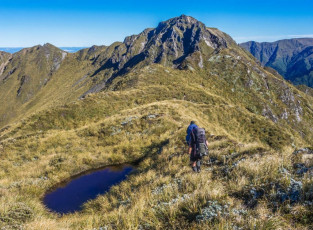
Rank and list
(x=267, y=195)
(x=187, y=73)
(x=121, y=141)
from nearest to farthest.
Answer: (x=267, y=195)
(x=121, y=141)
(x=187, y=73)

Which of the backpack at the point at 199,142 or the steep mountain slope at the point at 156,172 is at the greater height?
the backpack at the point at 199,142

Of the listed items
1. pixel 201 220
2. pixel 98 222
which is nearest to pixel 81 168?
pixel 98 222

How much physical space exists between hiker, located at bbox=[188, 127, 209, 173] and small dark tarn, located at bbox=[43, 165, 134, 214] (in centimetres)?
448

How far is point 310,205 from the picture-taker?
4.41 m

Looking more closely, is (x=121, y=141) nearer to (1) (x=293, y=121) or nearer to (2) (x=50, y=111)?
(2) (x=50, y=111)

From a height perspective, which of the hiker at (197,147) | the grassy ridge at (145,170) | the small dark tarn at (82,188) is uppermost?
the hiker at (197,147)

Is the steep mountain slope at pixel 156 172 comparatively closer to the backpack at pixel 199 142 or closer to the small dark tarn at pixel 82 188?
the small dark tarn at pixel 82 188

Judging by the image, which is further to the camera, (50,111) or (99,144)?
(50,111)

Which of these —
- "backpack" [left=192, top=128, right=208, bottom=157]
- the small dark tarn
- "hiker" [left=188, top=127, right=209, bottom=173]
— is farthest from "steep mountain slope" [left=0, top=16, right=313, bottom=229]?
"backpack" [left=192, top=128, right=208, bottom=157]

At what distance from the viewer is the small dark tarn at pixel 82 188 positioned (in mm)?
8672

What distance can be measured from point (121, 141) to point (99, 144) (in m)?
1.94

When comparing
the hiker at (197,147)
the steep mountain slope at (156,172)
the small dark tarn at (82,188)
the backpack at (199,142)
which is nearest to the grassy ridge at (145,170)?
the steep mountain slope at (156,172)

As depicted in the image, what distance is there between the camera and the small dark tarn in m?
8.67

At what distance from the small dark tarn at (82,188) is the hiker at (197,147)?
4.48m
